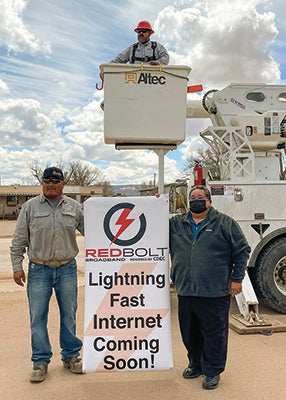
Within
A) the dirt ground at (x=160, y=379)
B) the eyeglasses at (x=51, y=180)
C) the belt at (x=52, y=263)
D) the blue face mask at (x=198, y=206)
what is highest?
the eyeglasses at (x=51, y=180)

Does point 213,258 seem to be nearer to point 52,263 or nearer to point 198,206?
point 198,206

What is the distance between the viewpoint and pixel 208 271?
145 inches

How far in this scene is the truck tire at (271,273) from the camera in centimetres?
585

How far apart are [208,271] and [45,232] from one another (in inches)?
58.1

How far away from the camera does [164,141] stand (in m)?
5.12

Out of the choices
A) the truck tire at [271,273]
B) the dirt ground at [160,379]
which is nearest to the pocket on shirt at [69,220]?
the dirt ground at [160,379]

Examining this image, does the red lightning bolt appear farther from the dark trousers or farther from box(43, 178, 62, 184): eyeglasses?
the dark trousers

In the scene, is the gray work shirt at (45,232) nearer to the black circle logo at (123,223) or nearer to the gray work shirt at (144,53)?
the black circle logo at (123,223)

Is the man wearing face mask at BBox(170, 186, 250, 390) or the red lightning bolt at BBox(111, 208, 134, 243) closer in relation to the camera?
the man wearing face mask at BBox(170, 186, 250, 390)

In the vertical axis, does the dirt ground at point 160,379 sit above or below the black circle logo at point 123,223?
below

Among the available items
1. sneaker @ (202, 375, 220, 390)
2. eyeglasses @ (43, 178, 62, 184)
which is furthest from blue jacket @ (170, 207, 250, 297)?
eyeglasses @ (43, 178, 62, 184)

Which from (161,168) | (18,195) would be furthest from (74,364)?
(18,195)

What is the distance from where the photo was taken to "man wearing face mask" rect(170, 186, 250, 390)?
12.1ft

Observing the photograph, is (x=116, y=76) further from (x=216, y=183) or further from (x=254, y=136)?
(x=254, y=136)
